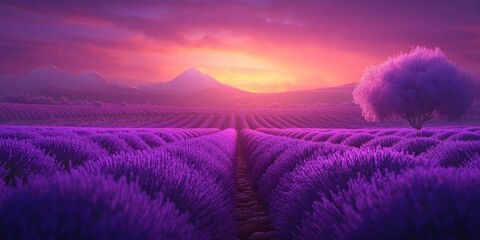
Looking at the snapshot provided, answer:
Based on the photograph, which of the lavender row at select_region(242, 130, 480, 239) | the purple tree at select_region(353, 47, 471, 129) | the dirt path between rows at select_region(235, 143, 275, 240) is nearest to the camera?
the lavender row at select_region(242, 130, 480, 239)

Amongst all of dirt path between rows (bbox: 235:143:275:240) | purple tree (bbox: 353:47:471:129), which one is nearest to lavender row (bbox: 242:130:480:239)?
dirt path between rows (bbox: 235:143:275:240)

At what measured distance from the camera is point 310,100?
171250 millimetres

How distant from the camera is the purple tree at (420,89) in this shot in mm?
34625

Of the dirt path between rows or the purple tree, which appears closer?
the dirt path between rows

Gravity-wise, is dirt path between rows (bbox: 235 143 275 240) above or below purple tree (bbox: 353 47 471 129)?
below

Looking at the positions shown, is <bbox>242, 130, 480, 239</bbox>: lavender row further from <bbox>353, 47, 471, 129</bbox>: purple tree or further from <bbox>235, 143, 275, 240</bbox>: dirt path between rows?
<bbox>353, 47, 471, 129</bbox>: purple tree

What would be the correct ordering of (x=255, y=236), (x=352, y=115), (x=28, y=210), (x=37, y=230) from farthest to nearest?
(x=352, y=115)
(x=255, y=236)
(x=28, y=210)
(x=37, y=230)

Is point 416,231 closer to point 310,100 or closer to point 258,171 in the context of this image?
point 258,171

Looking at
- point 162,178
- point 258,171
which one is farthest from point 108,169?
point 258,171

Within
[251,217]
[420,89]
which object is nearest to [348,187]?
[251,217]

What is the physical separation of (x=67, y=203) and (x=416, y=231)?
1541mm

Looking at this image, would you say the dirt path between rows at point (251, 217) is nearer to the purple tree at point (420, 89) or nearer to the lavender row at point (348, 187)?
the lavender row at point (348, 187)

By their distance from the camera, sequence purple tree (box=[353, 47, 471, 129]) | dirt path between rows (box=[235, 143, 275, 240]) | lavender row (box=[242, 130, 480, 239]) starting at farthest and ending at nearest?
purple tree (box=[353, 47, 471, 129]) < dirt path between rows (box=[235, 143, 275, 240]) < lavender row (box=[242, 130, 480, 239])

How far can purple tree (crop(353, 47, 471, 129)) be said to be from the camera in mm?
34625
